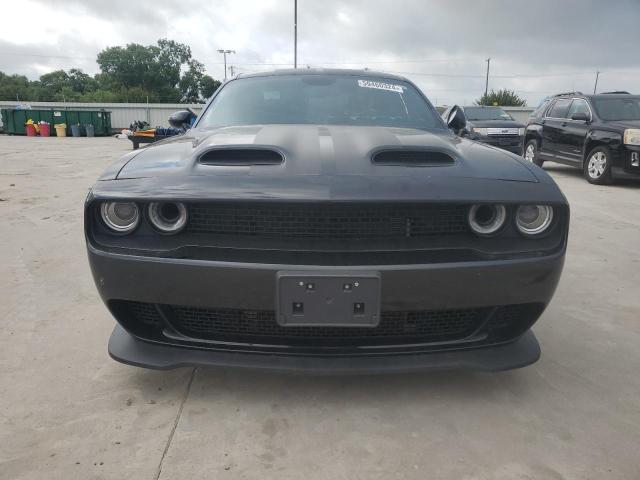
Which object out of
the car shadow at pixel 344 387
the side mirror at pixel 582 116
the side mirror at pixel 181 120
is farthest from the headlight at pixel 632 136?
the side mirror at pixel 181 120

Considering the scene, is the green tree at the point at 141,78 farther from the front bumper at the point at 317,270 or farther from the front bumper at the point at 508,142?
the front bumper at the point at 317,270

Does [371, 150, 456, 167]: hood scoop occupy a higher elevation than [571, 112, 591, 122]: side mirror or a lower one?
lower

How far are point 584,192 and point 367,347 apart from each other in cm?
718

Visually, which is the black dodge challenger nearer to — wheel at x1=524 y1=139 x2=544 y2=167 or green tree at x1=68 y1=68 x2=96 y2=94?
wheel at x1=524 y1=139 x2=544 y2=167

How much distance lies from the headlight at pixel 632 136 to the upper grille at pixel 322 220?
7596mm

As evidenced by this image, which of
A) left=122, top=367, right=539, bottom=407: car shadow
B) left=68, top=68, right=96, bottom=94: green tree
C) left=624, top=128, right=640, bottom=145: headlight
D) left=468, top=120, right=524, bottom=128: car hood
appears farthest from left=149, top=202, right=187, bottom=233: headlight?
left=68, top=68, right=96, bottom=94: green tree

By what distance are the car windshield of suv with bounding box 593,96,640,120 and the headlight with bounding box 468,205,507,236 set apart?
8234mm

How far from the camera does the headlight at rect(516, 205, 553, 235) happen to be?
188cm

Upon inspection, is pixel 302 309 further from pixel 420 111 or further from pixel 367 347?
pixel 420 111

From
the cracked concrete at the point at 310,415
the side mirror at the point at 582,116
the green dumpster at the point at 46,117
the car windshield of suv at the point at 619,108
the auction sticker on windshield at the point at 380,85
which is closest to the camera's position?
the cracked concrete at the point at 310,415

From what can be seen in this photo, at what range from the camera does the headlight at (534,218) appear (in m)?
1.88

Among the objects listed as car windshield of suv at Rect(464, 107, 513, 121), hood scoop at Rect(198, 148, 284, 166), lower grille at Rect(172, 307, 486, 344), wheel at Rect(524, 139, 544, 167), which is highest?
car windshield of suv at Rect(464, 107, 513, 121)

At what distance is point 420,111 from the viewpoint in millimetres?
2990

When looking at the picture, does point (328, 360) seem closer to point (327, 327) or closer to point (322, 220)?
point (327, 327)
